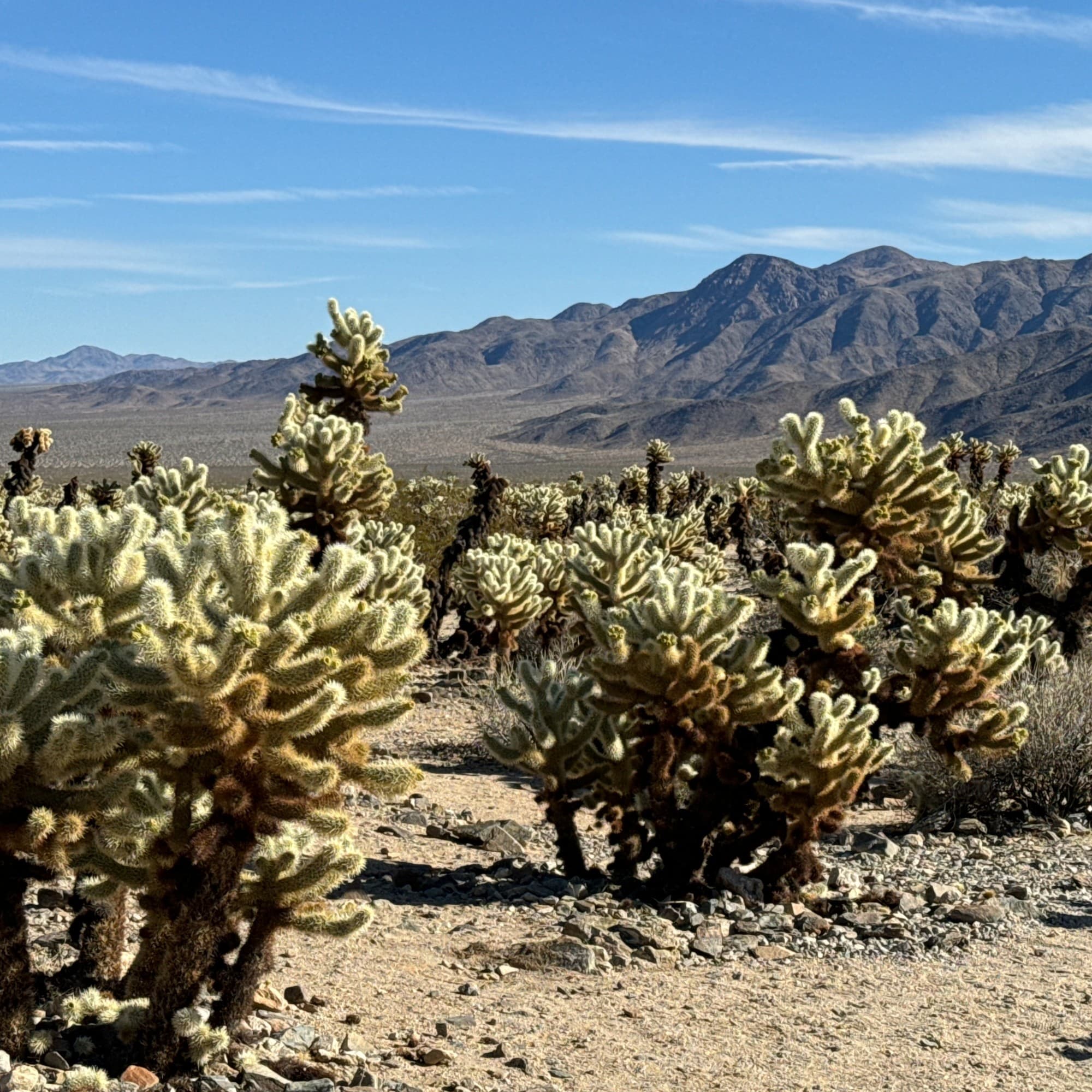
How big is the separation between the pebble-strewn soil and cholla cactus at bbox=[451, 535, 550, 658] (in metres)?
5.54

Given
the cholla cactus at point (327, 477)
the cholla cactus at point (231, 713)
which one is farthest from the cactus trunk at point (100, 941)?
the cholla cactus at point (327, 477)

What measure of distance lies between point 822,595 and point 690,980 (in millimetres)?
2253

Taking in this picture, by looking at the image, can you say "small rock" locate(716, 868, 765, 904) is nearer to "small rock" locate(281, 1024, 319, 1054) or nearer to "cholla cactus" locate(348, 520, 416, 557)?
"small rock" locate(281, 1024, 319, 1054)

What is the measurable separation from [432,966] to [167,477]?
231 inches

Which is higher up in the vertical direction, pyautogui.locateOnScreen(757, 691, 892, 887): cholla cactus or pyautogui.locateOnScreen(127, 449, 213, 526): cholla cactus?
pyautogui.locateOnScreen(127, 449, 213, 526): cholla cactus

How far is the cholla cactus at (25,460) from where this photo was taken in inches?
664

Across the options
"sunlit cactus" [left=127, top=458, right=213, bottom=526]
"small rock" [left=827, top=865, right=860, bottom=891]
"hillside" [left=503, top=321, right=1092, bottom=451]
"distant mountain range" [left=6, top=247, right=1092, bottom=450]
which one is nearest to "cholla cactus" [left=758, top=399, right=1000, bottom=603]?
"small rock" [left=827, top=865, right=860, bottom=891]

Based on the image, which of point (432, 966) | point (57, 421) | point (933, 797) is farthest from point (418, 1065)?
point (57, 421)

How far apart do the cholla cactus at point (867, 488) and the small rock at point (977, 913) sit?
236cm

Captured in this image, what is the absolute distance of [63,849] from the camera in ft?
14.6

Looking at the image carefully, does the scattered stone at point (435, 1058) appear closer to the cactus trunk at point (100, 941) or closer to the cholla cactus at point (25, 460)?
the cactus trunk at point (100, 941)

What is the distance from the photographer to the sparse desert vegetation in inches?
178

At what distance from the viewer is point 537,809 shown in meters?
10.6

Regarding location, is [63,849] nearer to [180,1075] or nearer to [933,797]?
[180,1075]
